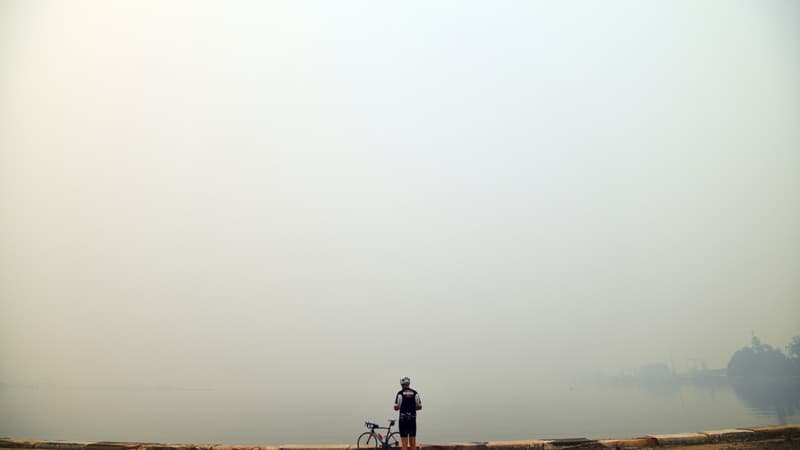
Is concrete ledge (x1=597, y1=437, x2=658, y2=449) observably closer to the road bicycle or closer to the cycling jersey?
the cycling jersey

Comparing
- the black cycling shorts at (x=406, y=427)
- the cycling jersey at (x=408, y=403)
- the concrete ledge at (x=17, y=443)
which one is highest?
the cycling jersey at (x=408, y=403)

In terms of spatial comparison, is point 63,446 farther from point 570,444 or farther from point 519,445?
point 570,444

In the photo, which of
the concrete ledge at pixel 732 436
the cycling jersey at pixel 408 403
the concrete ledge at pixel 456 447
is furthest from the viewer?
the concrete ledge at pixel 732 436

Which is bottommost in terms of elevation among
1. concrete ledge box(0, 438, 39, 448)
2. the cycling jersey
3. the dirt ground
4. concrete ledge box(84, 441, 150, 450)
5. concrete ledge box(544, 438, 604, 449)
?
the dirt ground

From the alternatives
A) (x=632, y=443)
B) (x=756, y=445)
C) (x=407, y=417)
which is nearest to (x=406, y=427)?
(x=407, y=417)

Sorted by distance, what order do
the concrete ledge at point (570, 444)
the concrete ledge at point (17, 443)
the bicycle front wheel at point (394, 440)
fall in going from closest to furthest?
the concrete ledge at point (570, 444)
the concrete ledge at point (17, 443)
the bicycle front wheel at point (394, 440)

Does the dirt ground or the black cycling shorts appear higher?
the black cycling shorts

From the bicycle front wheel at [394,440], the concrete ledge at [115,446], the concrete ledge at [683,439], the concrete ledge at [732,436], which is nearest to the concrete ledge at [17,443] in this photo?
the concrete ledge at [115,446]

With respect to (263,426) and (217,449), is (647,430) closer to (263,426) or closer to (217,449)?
(263,426)

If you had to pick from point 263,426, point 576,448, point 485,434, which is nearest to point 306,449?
point 576,448

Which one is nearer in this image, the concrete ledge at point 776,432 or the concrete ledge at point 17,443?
the concrete ledge at point 776,432

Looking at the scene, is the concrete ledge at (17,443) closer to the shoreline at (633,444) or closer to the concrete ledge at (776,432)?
the shoreline at (633,444)

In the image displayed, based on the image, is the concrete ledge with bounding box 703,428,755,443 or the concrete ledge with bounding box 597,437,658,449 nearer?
Answer: the concrete ledge with bounding box 597,437,658,449

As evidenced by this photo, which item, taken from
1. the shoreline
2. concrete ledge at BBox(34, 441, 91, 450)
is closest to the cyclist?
the shoreline
